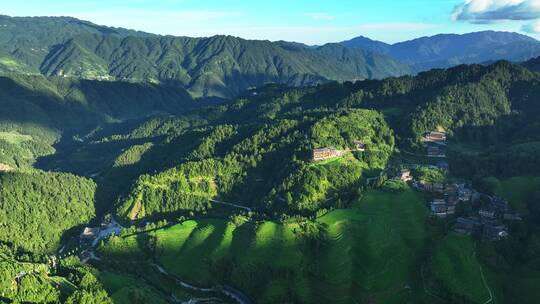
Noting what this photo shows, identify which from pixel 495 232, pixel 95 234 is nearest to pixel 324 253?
pixel 495 232

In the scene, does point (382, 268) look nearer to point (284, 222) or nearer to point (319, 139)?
point (284, 222)

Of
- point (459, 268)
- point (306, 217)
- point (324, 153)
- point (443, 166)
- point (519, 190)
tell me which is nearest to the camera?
point (459, 268)

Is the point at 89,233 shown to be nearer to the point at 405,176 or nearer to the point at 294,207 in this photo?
the point at 294,207

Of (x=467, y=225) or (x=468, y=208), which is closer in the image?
(x=467, y=225)

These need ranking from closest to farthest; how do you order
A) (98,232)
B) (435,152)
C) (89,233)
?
1. (89,233)
2. (98,232)
3. (435,152)

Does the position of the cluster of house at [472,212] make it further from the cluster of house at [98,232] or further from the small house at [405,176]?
the cluster of house at [98,232]

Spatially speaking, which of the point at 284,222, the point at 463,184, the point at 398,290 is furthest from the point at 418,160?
the point at 398,290
